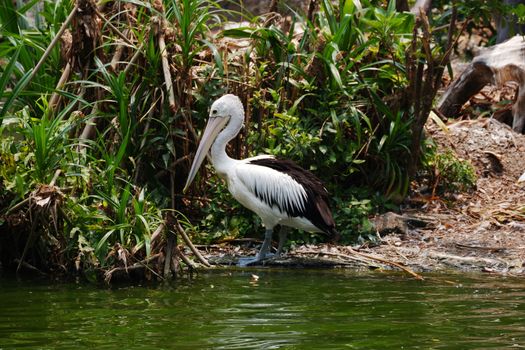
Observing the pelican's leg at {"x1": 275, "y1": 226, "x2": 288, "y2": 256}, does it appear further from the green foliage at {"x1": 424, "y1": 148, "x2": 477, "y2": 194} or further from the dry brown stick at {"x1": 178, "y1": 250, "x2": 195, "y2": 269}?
the green foliage at {"x1": 424, "y1": 148, "x2": 477, "y2": 194}

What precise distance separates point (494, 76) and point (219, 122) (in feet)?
12.6

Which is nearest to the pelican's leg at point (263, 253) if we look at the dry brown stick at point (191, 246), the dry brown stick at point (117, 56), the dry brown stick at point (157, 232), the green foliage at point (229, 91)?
the dry brown stick at point (191, 246)

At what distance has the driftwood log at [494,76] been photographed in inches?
409

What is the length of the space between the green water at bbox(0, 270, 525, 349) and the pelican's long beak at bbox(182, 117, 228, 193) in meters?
1.13

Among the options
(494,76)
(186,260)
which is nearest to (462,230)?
(494,76)

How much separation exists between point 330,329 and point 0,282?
2902mm

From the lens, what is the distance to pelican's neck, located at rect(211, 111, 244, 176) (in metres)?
8.13

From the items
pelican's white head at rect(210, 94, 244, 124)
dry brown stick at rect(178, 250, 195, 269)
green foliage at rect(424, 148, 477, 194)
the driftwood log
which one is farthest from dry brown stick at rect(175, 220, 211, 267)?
the driftwood log

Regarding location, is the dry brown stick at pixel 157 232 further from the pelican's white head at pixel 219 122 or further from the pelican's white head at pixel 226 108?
the pelican's white head at pixel 226 108

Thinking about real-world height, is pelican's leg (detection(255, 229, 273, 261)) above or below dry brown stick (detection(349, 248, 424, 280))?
above

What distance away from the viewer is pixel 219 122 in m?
8.20

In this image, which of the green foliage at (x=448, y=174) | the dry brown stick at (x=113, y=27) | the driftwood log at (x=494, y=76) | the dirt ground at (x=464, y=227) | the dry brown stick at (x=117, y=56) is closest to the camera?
the dirt ground at (x=464, y=227)

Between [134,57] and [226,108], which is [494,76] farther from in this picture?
[134,57]

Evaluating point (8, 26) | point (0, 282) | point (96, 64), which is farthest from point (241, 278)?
point (8, 26)
